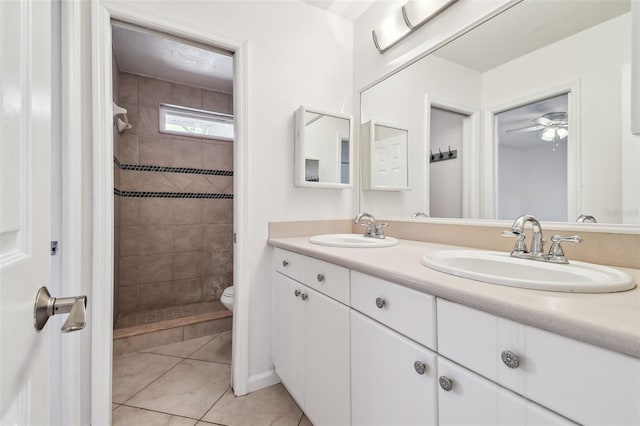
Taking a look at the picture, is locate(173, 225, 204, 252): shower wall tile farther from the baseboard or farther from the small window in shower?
the baseboard

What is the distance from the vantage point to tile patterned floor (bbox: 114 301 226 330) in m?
2.35

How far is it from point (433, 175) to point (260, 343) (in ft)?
4.50

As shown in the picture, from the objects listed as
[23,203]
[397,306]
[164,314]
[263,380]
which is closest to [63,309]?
[23,203]

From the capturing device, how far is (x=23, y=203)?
1.27 ft

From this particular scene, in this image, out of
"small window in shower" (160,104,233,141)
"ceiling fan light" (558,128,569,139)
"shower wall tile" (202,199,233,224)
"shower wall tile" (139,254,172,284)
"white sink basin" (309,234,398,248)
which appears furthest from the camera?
"shower wall tile" (202,199,233,224)

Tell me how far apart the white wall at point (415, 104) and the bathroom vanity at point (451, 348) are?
1.79 ft

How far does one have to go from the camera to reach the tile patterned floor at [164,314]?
235 centimetres

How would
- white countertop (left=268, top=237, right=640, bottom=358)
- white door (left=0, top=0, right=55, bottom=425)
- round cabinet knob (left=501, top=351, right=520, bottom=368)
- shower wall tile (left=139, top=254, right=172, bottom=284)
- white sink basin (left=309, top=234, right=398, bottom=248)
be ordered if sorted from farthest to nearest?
shower wall tile (left=139, top=254, right=172, bottom=284), white sink basin (left=309, top=234, right=398, bottom=248), round cabinet knob (left=501, top=351, right=520, bottom=368), white countertop (left=268, top=237, right=640, bottom=358), white door (left=0, top=0, right=55, bottom=425)

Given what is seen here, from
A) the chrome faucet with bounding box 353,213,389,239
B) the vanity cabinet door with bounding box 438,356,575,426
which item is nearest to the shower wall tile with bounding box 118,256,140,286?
the chrome faucet with bounding box 353,213,389,239

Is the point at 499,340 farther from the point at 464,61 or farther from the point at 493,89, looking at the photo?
the point at 464,61

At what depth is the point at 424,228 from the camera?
Answer: 5.05 ft

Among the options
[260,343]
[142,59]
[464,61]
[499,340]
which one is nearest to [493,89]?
[464,61]

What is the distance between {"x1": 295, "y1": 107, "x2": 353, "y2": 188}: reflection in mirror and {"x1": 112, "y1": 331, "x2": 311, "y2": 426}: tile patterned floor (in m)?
1.24

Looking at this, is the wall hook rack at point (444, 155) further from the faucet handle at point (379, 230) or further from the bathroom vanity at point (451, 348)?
the bathroom vanity at point (451, 348)
